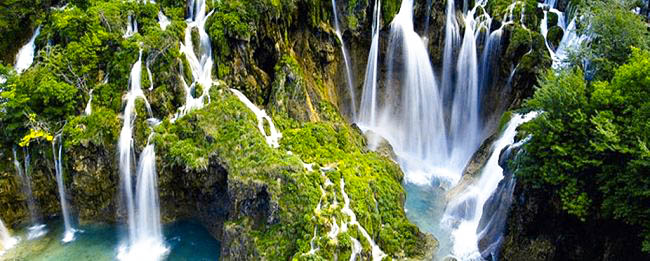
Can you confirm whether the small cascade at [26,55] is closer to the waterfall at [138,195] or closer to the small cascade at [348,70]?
the waterfall at [138,195]

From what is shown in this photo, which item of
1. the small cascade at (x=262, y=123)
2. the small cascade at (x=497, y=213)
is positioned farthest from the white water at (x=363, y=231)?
the small cascade at (x=497, y=213)

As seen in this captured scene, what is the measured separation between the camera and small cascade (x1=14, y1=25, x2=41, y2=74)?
61.6ft

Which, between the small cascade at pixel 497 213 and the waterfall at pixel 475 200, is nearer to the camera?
the small cascade at pixel 497 213

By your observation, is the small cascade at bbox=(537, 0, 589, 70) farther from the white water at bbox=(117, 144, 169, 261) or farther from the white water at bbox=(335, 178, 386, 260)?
the white water at bbox=(117, 144, 169, 261)

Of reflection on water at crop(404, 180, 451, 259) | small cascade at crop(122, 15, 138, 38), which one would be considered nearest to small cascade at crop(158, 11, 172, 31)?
small cascade at crop(122, 15, 138, 38)

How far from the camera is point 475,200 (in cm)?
1922

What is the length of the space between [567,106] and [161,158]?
14013 millimetres

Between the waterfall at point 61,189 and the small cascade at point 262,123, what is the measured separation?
22.8 ft

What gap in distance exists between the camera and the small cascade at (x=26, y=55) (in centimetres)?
1878

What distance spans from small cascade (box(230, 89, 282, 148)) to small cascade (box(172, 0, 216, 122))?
50.6 inches

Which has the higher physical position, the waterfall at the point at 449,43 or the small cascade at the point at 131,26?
the small cascade at the point at 131,26

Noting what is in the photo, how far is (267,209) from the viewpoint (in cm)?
1527

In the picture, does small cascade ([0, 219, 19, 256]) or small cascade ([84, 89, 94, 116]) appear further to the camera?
small cascade ([84, 89, 94, 116])

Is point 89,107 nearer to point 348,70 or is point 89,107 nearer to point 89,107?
point 89,107
